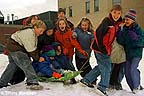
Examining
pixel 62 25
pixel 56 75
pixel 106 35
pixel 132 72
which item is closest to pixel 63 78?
pixel 56 75

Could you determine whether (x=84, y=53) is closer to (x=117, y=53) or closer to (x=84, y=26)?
(x=84, y=26)

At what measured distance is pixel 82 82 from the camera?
7.18 metres

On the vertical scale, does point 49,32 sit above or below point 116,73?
above

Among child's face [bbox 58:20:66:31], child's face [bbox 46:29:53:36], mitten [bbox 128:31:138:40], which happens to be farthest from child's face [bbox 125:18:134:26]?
child's face [bbox 46:29:53:36]

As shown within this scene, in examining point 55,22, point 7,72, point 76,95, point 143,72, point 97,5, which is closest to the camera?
point 76,95

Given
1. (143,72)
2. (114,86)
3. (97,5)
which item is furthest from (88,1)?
(114,86)

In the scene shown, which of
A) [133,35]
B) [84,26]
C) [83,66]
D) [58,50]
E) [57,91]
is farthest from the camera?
[83,66]

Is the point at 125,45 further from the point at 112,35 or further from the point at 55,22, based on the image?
the point at 55,22

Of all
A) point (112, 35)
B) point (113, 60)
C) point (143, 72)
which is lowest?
point (143, 72)

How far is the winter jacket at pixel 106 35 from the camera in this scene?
6664 mm

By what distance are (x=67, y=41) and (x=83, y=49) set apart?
16.9 inches

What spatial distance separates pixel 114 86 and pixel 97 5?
39862 millimetres

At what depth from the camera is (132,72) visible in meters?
7.12

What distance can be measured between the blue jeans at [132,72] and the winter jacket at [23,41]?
187cm
